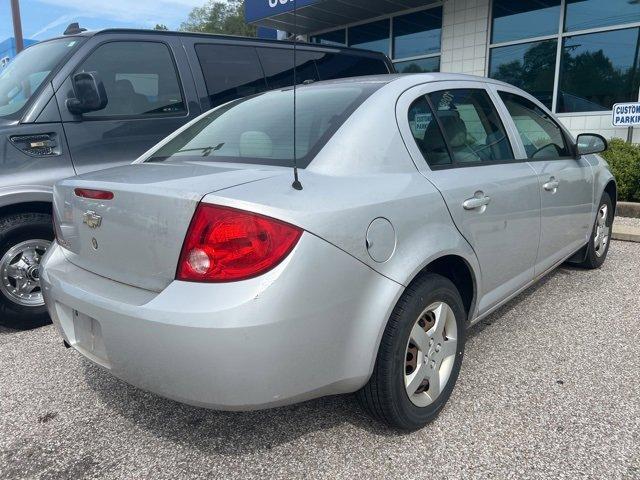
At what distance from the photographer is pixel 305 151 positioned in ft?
6.98

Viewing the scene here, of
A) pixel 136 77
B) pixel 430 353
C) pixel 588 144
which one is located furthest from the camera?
pixel 136 77

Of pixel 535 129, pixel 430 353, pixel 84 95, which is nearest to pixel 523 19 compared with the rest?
pixel 535 129

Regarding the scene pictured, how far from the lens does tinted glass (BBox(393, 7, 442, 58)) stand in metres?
10.4

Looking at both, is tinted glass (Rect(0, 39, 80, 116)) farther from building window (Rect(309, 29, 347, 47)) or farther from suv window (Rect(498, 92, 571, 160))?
building window (Rect(309, 29, 347, 47))

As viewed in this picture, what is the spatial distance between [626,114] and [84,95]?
7041 mm

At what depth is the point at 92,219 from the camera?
2115 millimetres

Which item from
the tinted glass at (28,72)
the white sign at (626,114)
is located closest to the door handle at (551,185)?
the tinted glass at (28,72)

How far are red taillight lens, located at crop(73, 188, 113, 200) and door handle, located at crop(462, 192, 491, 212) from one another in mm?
1559

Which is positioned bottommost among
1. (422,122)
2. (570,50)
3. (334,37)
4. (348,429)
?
(348,429)

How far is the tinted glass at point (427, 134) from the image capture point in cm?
238

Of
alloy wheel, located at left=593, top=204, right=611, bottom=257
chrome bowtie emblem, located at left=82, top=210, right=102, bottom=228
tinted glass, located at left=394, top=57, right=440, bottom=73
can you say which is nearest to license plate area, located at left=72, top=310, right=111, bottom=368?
chrome bowtie emblem, located at left=82, top=210, right=102, bottom=228

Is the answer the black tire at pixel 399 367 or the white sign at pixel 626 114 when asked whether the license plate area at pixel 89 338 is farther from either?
the white sign at pixel 626 114

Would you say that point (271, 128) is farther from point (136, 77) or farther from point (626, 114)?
point (626, 114)

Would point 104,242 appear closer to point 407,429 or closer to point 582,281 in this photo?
point 407,429
